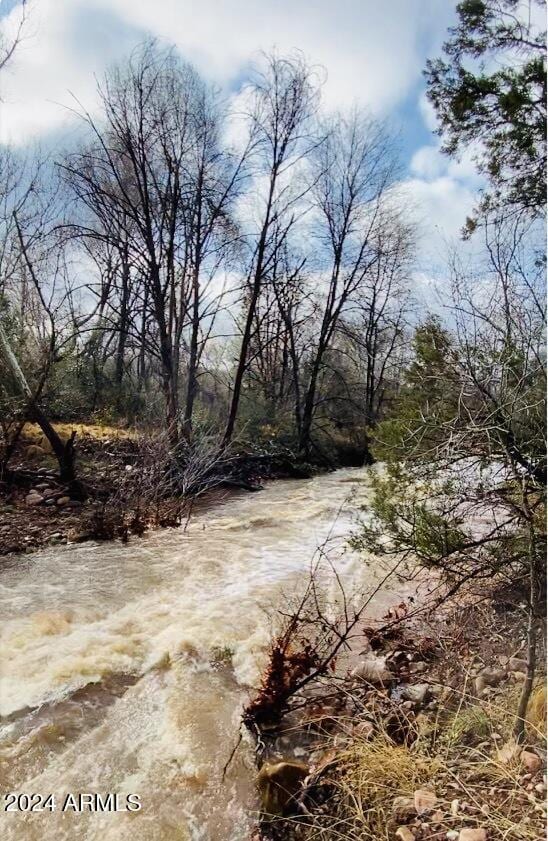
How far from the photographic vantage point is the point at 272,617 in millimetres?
4250

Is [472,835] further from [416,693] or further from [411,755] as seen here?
[416,693]

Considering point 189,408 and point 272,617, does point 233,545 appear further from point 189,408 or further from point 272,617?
point 189,408

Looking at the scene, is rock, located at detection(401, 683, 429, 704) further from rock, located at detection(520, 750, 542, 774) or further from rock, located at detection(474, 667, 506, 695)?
→ rock, located at detection(520, 750, 542, 774)

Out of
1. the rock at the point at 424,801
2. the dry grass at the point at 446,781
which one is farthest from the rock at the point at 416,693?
the rock at the point at 424,801

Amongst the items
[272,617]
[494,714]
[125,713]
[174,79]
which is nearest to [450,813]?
[494,714]

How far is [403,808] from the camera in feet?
6.88

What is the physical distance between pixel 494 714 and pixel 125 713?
7.23 ft

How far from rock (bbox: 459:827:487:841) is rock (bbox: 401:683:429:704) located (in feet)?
3.48

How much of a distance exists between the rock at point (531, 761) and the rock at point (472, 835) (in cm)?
45

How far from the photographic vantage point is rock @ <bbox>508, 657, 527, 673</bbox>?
10.1 ft

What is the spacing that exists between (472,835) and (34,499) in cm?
691

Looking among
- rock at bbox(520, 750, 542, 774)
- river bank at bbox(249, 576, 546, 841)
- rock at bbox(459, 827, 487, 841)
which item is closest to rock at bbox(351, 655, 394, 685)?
river bank at bbox(249, 576, 546, 841)

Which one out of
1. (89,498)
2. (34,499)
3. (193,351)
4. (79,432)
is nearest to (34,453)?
(79,432)

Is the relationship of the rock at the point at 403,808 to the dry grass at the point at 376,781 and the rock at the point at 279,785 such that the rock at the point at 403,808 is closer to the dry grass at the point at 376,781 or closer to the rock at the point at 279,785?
the dry grass at the point at 376,781
